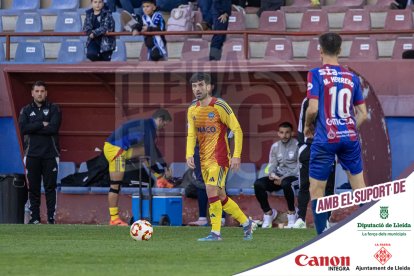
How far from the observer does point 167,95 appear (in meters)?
20.6

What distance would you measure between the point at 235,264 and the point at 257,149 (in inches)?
383

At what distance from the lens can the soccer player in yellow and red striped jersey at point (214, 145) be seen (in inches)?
566

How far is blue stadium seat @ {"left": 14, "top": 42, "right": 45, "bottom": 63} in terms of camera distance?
71.2ft

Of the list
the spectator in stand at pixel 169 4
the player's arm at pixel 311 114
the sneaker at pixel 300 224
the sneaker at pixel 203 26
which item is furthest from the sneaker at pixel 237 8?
the player's arm at pixel 311 114

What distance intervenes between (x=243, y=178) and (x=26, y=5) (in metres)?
6.77

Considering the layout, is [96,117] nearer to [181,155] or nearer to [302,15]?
[181,155]

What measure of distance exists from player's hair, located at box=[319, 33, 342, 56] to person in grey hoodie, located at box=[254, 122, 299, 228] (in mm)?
6774

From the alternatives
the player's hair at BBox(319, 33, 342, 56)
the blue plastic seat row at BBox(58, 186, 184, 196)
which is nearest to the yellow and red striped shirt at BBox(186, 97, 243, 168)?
the player's hair at BBox(319, 33, 342, 56)

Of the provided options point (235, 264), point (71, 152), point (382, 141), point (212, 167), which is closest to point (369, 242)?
point (235, 264)

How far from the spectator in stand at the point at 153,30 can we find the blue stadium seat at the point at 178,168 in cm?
192

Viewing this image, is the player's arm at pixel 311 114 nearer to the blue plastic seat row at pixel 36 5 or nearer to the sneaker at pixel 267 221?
the sneaker at pixel 267 221

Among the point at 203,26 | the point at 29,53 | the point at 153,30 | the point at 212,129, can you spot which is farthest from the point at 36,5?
the point at 212,129

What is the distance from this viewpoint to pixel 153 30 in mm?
20219

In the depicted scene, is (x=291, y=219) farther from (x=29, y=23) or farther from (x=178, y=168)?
(x=29, y=23)
